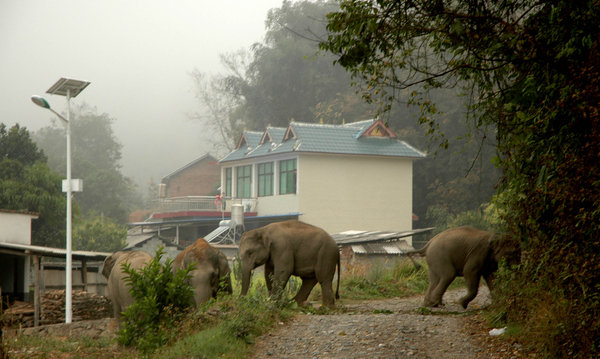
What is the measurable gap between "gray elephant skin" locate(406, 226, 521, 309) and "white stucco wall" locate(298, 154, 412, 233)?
3120 centimetres

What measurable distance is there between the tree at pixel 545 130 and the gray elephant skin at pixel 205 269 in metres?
4.77

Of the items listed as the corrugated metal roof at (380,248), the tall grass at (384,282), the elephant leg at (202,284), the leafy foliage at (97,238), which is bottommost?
the leafy foliage at (97,238)

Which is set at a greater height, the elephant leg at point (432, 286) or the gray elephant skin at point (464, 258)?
the gray elephant skin at point (464, 258)

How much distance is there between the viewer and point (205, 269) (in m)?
13.5

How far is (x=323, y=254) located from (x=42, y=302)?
12272mm

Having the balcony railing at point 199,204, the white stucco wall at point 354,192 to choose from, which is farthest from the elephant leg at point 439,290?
the balcony railing at point 199,204

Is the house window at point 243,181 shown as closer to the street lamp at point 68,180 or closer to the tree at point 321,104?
the tree at point 321,104

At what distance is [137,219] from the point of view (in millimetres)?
82938

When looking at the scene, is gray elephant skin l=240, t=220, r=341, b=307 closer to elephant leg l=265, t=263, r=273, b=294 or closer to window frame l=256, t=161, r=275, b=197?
elephant leg l=265, t=263, r=273, b=294

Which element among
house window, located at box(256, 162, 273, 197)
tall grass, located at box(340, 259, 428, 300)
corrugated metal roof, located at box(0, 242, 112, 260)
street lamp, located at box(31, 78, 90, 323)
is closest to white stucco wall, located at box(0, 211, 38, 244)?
corrugated metal roof, located at box(0, 242, 112, 260)

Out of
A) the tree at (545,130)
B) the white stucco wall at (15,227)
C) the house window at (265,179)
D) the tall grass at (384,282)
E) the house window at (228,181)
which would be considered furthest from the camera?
the house window at (228,181)

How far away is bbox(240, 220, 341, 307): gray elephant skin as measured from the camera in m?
15.7

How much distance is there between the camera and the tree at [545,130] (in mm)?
7930

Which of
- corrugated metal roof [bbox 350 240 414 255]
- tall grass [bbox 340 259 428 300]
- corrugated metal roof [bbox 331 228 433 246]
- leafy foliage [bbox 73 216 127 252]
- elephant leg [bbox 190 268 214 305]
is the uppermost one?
elephant leg [bbox 190 268 214 305]
